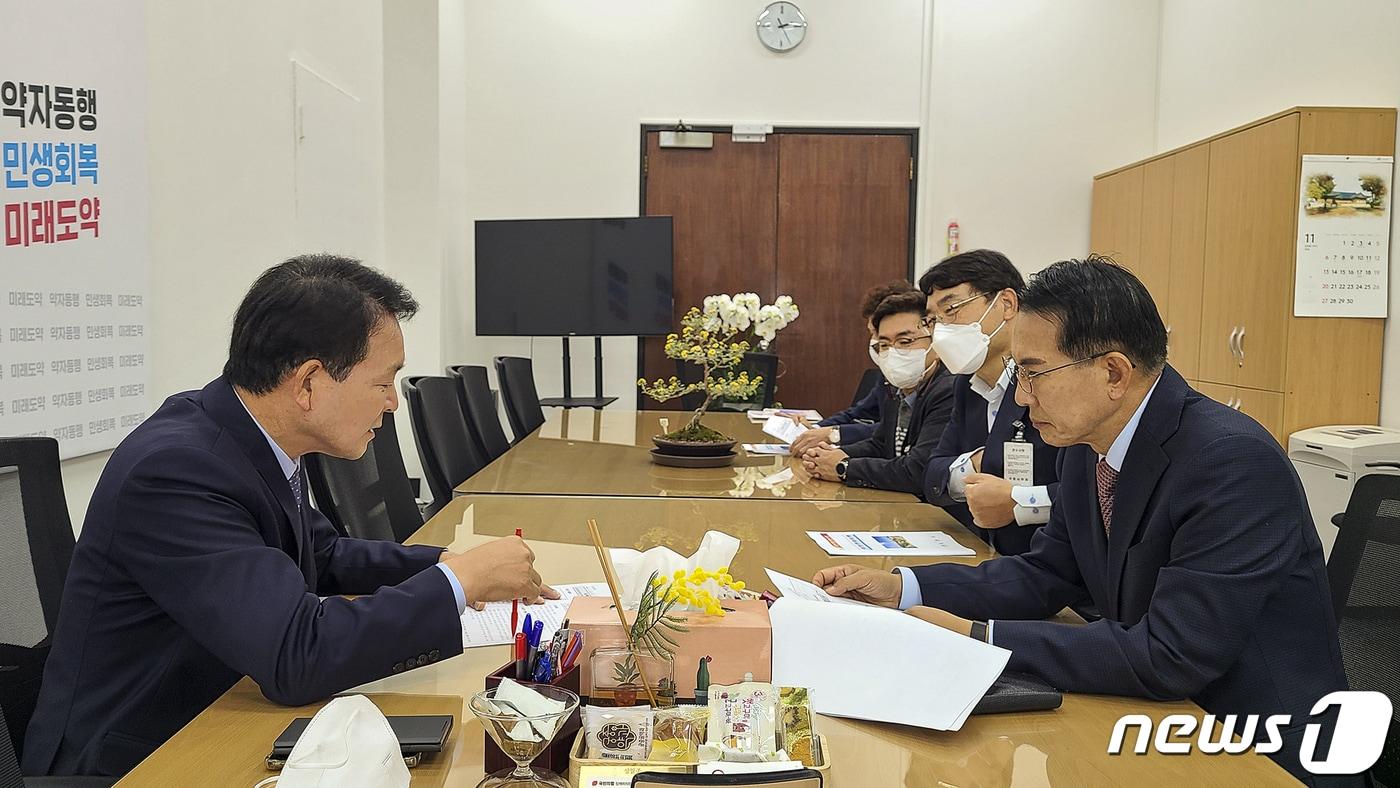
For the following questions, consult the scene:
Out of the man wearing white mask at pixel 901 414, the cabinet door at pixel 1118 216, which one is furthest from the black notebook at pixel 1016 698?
the cabinet door at pixel 1118 216

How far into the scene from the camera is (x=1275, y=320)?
5.39 m

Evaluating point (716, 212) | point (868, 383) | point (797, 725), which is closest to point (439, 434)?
point (797, 725)

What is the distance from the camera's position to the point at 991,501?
2.46 metres

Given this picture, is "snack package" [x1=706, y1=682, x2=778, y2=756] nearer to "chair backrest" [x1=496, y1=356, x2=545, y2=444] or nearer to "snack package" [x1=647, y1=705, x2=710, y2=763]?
"snack package" [x1=647, y1=705, x2=710, y2=763]

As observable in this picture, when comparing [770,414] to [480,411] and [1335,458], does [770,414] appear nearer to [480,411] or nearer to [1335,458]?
[480,411]

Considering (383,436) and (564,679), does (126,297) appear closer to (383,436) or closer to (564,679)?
(383,436)

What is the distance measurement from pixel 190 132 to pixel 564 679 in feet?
11.0

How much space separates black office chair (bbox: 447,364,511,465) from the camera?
4.60 meters

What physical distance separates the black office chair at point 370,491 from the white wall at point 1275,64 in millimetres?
4588

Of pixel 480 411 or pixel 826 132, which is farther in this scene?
pixel 826 132

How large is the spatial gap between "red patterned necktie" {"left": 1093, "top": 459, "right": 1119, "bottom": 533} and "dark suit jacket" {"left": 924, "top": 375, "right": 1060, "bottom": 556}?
50 centimetres

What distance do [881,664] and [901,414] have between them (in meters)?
2.62

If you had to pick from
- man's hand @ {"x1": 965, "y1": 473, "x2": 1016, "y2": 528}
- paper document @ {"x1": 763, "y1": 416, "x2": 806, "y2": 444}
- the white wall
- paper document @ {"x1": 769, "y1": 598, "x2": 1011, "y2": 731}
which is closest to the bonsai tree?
paper document @ {"x1": 763, "y1": 416, "x2": 806, "y2": 444}

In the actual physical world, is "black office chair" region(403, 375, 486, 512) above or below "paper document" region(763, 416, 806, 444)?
above
